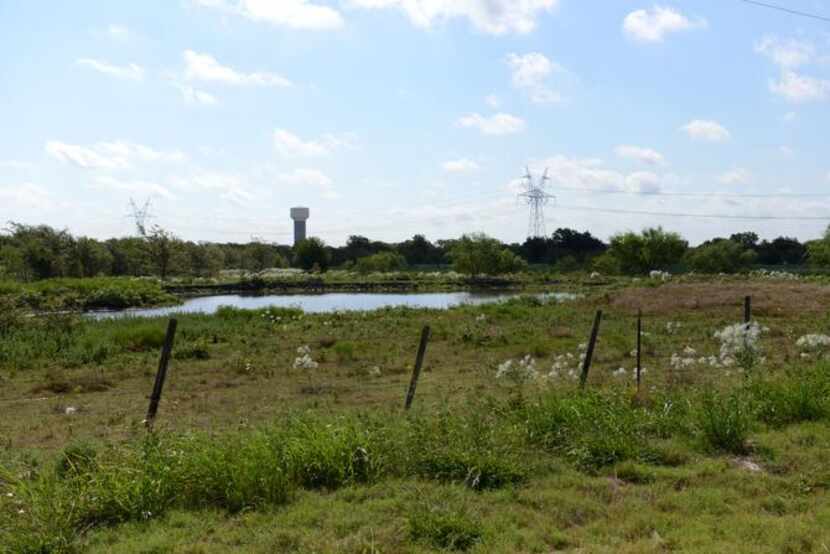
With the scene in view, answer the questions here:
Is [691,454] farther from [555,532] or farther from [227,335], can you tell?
[227,335]

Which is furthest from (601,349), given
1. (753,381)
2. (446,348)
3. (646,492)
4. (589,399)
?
(646,492)

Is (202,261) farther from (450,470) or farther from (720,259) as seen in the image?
(450,470)

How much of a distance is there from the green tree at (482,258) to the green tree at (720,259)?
20.6 m

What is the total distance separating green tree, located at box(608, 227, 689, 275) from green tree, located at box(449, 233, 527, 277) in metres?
12.0

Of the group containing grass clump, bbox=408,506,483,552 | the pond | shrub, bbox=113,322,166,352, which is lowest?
the pond

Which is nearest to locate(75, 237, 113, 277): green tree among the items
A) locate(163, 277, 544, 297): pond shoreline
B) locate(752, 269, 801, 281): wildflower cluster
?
locate(163, 277, 544, 297): pond shoreline

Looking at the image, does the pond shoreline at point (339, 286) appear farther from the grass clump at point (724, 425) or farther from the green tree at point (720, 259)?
the grass clump at point (724, 425)

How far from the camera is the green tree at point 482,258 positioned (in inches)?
3137

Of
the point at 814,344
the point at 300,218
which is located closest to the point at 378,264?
the point at 300,218

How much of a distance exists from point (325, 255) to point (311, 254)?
94.0 inches

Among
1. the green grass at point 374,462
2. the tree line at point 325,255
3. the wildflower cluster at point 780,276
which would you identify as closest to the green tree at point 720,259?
the tree line at point 325,255

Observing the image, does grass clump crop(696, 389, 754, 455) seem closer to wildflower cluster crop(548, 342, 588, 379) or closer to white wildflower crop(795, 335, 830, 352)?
wildflower cluster crop(548, 342, 588, 379)

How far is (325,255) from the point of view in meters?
106

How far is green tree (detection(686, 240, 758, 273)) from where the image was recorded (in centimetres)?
7950
